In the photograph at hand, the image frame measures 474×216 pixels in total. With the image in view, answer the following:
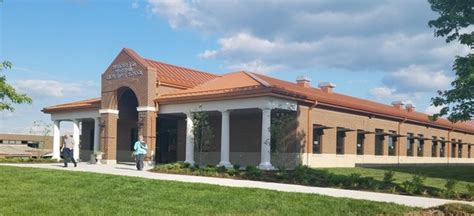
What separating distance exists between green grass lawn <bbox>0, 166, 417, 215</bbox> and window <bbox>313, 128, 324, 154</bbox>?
16275 millimetres

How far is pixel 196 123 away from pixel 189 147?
8.15 feet

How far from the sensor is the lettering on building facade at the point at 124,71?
30.0 metres

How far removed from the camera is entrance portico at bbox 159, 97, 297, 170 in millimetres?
24562

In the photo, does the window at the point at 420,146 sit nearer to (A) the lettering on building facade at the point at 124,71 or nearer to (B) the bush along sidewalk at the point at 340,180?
(A) the lettering on building facade at the point at 124,71

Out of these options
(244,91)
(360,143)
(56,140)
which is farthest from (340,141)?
(56,140)

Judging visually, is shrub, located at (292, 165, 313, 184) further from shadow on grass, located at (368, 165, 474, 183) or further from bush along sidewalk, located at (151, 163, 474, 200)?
shadow on grass, located at (368, 165, 474, 183)

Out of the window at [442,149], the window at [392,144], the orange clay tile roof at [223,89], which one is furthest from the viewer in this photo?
the window at [442,149]

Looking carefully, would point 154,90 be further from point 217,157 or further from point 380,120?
point 380,120

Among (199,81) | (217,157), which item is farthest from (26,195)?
(199,81)

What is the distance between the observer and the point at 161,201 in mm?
11047

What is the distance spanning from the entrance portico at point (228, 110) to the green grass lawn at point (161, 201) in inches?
421

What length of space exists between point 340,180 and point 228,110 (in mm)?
11098

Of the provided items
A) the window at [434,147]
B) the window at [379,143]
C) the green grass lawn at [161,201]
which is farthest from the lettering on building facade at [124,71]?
the window at [434,147]

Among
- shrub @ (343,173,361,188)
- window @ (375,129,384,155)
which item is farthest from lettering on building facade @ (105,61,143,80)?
shrub @ (343,173,361,188)
